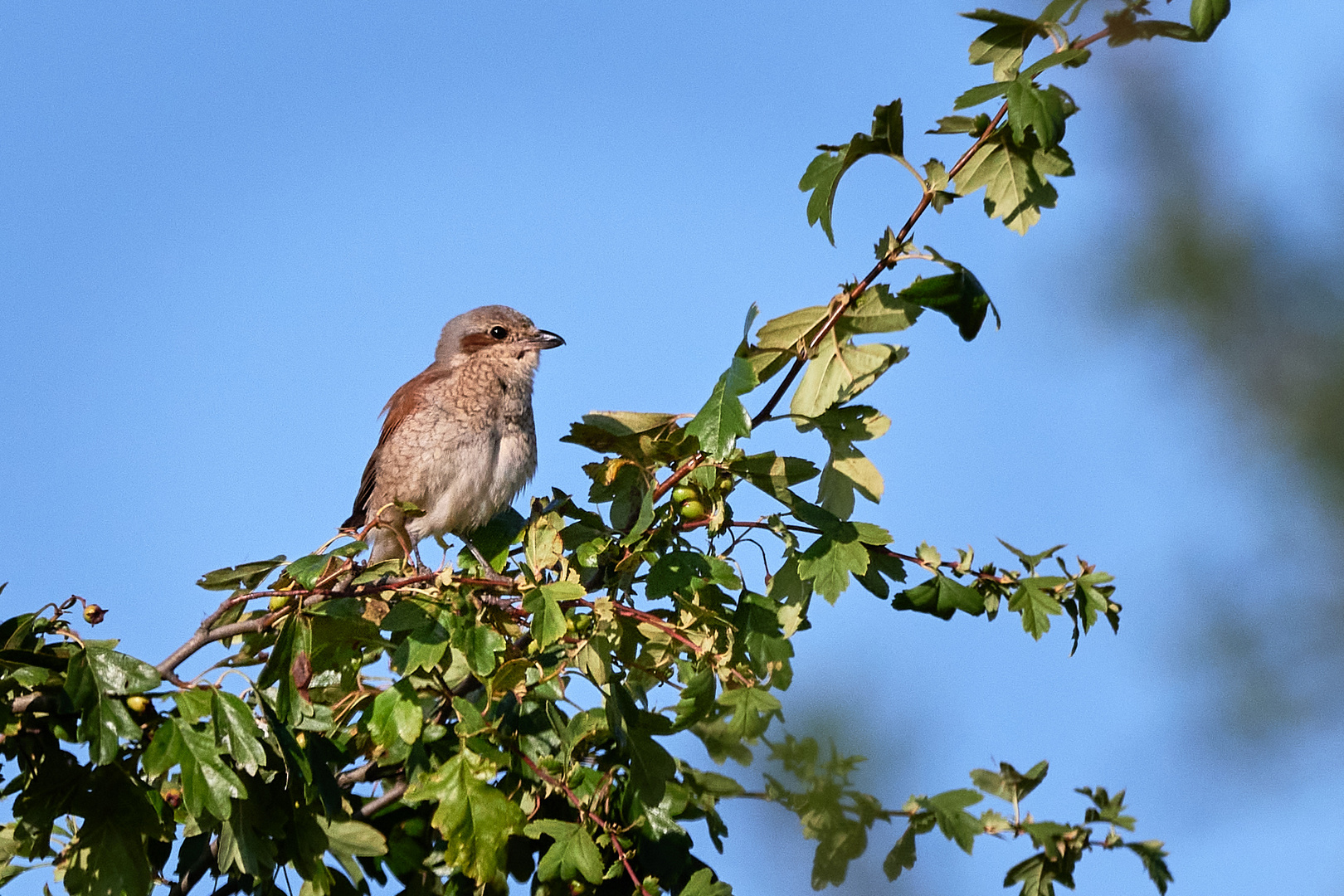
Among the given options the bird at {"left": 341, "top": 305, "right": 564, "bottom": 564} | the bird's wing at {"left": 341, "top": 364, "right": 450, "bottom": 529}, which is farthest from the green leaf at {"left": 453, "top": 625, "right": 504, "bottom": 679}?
the bird's wing at {"left": 341, "top": 364, "right": 450, "bottom": 529}

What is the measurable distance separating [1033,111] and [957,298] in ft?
1.29

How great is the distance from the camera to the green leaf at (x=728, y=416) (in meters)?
2.73

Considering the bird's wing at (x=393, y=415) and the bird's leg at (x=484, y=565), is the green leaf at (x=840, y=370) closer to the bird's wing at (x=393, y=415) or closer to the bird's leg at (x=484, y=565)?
the bird's leg at (x=484, y=565)

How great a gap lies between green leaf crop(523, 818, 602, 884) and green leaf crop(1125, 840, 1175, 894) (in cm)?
119

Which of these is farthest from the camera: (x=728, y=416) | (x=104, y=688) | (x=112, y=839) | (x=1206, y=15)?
(x=112, y=839)

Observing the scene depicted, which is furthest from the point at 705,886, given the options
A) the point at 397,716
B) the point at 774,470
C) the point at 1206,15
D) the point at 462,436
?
the point at 462,436

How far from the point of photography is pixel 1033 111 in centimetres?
243

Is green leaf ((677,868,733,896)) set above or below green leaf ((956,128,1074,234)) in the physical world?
below

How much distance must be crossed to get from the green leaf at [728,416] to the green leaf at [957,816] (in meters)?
0.87

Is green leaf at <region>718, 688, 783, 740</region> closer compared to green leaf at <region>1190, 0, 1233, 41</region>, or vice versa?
green leaf at <region>1190, 0, 1233, 41</region>

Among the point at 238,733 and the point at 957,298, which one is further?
the point at 238,733

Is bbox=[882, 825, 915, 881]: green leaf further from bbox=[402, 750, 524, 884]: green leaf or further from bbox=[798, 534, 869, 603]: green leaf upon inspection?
bbox=[402, 750, 524, 884]: green leaf

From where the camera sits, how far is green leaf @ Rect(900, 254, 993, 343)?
8.39ft

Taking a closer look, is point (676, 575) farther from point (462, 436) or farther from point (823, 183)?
point (462, 436)
